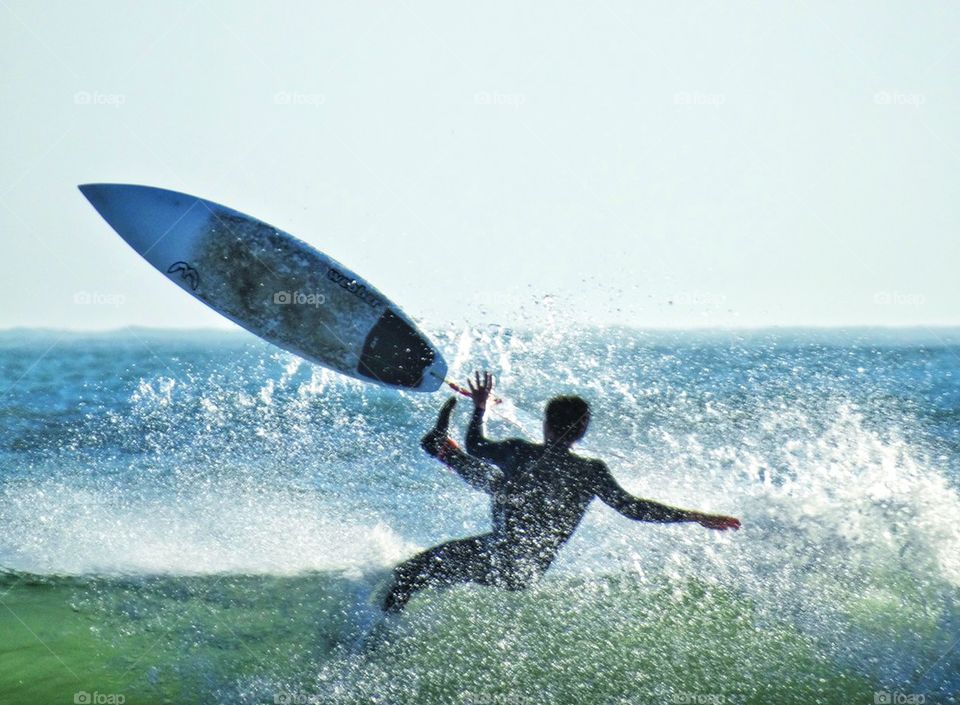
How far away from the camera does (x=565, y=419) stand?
6.35 meters

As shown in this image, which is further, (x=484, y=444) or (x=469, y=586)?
(x=469, y=586)

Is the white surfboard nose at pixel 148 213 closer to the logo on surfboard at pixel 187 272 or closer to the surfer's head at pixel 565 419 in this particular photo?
the logo on surfboard at pixel 187 272

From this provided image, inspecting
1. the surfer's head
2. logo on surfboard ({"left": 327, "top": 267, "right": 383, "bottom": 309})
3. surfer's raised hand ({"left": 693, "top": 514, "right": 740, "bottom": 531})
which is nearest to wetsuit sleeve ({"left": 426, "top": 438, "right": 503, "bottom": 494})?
the surfer's head

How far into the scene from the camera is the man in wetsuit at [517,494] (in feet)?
20.6

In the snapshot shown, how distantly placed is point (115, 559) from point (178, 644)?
6.15 ft

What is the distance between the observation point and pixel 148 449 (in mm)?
14906

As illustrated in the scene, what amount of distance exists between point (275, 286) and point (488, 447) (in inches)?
159

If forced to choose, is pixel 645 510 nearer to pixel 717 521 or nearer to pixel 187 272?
pixel 717 521

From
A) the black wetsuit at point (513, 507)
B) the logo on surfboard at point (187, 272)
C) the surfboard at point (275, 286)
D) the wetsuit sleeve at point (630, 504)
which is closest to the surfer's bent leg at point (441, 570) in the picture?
the black wetsuit at point (513, 507)

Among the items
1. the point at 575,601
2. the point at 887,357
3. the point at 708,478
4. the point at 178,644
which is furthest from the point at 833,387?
the point at 178,644

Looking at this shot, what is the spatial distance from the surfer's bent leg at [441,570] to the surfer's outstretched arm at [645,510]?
86 cm

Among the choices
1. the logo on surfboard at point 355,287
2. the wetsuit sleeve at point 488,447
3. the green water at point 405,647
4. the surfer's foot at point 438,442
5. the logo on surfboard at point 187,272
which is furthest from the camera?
the logo on surfboard at point 187,272

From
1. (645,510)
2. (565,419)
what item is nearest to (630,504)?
(645,510)

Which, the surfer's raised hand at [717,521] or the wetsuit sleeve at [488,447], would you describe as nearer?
the surfer's raised hand at [717,521]
